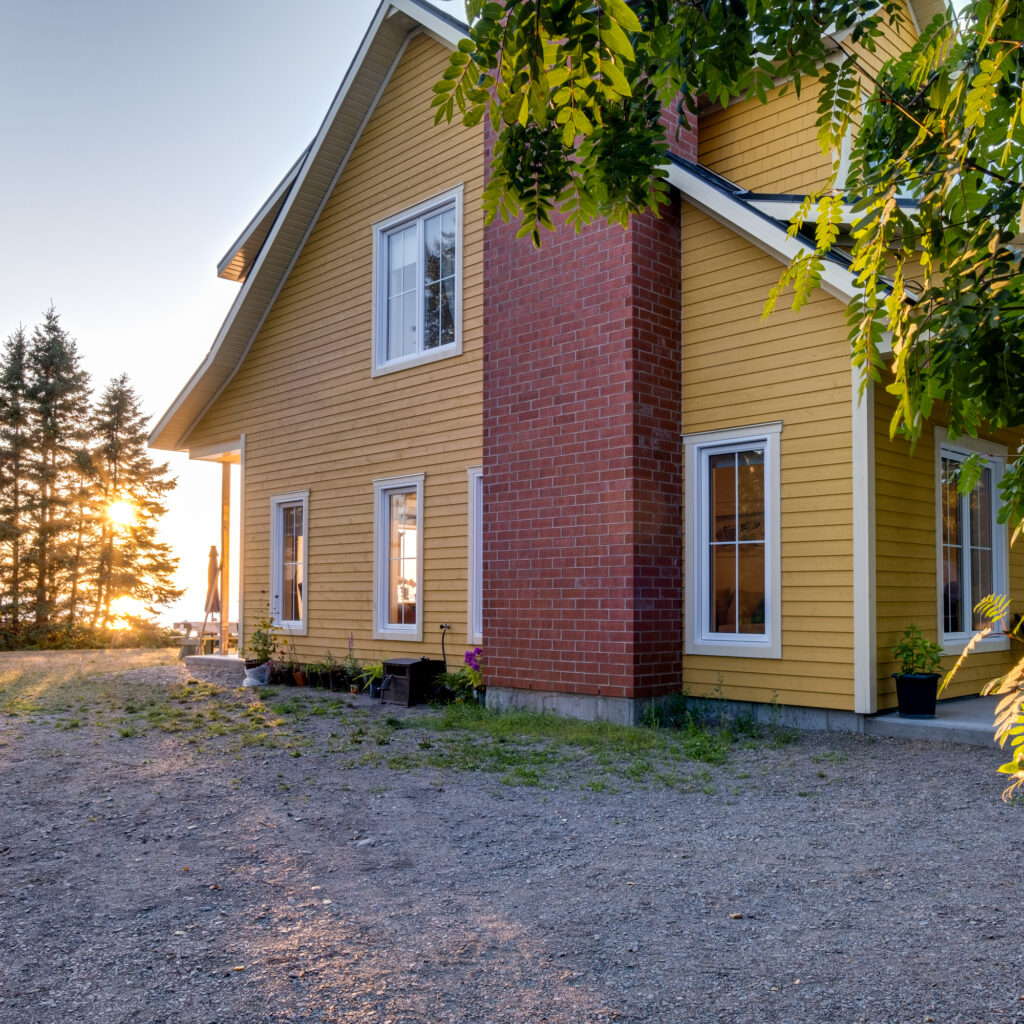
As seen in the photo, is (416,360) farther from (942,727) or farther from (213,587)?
(213,587)

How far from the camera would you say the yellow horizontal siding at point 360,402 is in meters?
11.1

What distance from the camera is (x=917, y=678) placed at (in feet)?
25.3

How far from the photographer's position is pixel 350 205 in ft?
43.2

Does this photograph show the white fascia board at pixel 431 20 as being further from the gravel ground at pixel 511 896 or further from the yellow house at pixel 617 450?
the gravel ground at pixel 511 896

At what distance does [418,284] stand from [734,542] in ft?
18.0

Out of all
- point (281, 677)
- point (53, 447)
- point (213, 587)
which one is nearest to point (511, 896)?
point (281, 677)

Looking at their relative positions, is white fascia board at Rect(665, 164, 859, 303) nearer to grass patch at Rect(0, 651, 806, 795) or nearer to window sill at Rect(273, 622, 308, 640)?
grass patch at Rect(0, 651, 806, 795)

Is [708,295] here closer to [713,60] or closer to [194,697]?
[713,60]

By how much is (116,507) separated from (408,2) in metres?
24.3

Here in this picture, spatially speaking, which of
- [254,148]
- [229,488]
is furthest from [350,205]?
[229,488]

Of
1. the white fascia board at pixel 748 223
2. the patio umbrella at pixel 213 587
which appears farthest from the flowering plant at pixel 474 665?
the patio umbrella at pixel 213 587

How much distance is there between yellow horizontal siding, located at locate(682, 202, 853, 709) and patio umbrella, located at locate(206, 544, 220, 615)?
1144 centimetres

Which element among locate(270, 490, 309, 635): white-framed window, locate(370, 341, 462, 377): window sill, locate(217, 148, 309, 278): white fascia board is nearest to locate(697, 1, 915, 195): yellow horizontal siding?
locate(370, 341, 462, 377): window sill

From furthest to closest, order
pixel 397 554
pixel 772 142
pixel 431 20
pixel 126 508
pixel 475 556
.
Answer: pixel 126 508
pixel 397 554
pixel 431 20
pixel 475 556
pixel 772 142
